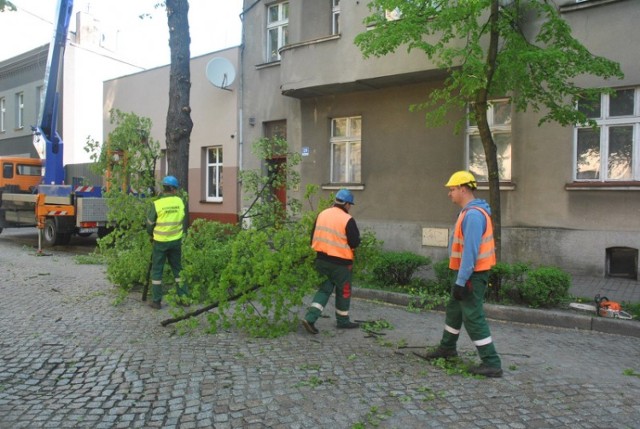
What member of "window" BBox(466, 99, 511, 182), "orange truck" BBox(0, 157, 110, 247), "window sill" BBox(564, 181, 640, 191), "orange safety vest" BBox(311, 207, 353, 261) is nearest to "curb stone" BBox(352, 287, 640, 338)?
"orange safety vest" BBox(311, 207, 353, 261)

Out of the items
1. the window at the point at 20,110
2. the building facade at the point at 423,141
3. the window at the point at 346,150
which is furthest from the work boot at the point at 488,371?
the window at the point at 20,110

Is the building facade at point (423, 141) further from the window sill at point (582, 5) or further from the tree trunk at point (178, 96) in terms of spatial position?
the tree trunk at point (178, 96)

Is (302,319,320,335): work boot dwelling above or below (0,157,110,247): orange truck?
below

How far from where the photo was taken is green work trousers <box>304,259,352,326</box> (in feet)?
18.7

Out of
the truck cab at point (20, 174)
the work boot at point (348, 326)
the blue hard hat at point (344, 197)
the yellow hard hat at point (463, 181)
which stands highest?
the truck cab at point (20, 174)

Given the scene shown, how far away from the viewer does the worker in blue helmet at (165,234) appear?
6.62 metres

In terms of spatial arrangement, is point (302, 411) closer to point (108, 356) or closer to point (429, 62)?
point (108, 356)

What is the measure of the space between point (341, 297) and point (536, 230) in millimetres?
5715

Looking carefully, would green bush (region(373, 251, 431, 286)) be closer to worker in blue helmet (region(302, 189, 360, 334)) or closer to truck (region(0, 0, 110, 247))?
worker in blue helmet (region(302, 189, 360, 334))

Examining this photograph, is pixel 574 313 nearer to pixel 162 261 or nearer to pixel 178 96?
pixel 162 261

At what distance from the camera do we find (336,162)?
43.0 ft

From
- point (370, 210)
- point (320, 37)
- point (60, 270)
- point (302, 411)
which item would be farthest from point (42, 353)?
point (320, 37)

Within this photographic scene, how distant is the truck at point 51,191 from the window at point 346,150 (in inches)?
233

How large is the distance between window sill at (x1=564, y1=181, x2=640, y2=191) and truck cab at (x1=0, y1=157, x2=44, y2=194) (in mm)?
15555
